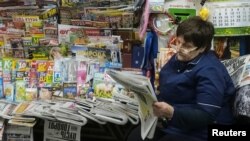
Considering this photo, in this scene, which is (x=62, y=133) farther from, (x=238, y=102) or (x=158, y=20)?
(x=238, y=102)

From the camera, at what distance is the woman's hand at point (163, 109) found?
5.92 ft

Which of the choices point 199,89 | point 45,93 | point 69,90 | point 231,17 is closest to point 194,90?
point 199,89

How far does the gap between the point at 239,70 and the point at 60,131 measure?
106cm

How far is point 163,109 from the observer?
5.92ft

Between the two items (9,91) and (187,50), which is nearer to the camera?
(187,50)

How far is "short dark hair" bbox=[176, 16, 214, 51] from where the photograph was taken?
75.4 inches

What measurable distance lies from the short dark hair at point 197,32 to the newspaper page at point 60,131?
0.89 meters

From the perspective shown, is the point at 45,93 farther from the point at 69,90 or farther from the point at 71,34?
the point at 71,34

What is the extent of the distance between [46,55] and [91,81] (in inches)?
14.1

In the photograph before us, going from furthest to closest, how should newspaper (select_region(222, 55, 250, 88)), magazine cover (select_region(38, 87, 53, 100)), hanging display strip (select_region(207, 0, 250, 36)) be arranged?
magazine cover (select_region(38, 87, 53, 100))
hanging display strip (select_region(207, 0, 250, 36))
newspaper (select_region(222, 55, 250, 88))

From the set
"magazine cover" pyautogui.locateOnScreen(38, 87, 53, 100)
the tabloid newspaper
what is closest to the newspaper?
the tabloid newspaper

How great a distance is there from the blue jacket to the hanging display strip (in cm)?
50

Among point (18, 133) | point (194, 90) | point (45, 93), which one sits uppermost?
point (194, 90)

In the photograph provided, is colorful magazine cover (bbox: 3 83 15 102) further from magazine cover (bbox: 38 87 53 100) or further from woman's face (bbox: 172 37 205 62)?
woman's face (bbox: 172 37 205 62)
